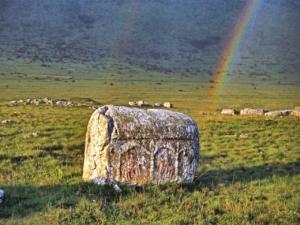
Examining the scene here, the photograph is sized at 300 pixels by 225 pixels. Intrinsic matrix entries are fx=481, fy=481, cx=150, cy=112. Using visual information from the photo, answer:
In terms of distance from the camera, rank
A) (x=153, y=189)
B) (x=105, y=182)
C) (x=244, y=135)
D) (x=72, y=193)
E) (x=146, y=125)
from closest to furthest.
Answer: (x=72, y=193) → (x=105, y=182) → (x=153, y=189) → (x=146, y=125) → (x=244, y=135)

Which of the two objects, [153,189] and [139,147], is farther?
[139,147]

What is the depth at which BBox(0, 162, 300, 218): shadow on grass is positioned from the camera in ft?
37.2

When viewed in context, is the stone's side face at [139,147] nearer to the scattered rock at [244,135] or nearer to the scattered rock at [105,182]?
the scattered rock at [105,182]

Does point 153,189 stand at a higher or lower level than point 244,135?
lower

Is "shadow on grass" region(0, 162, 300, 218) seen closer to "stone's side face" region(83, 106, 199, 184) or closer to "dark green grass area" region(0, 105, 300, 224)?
"dark green grass area" region(0, 105, 300, 224)

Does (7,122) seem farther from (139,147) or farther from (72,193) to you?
(72,193)

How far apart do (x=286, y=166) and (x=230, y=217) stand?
6.93 m

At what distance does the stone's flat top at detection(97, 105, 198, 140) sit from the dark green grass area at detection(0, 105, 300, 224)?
4.83 feet

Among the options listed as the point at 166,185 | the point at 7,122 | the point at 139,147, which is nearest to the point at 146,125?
the point at 139,147

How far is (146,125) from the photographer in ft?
45.8

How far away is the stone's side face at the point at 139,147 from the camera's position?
13.5 m

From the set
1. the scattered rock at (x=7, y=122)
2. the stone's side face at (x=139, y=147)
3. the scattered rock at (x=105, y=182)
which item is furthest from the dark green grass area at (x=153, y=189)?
the scattered rock at (x=7, y=122)

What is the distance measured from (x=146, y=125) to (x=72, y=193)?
2.94m

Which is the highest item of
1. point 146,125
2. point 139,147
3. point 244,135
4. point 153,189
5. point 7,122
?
point 146,125
